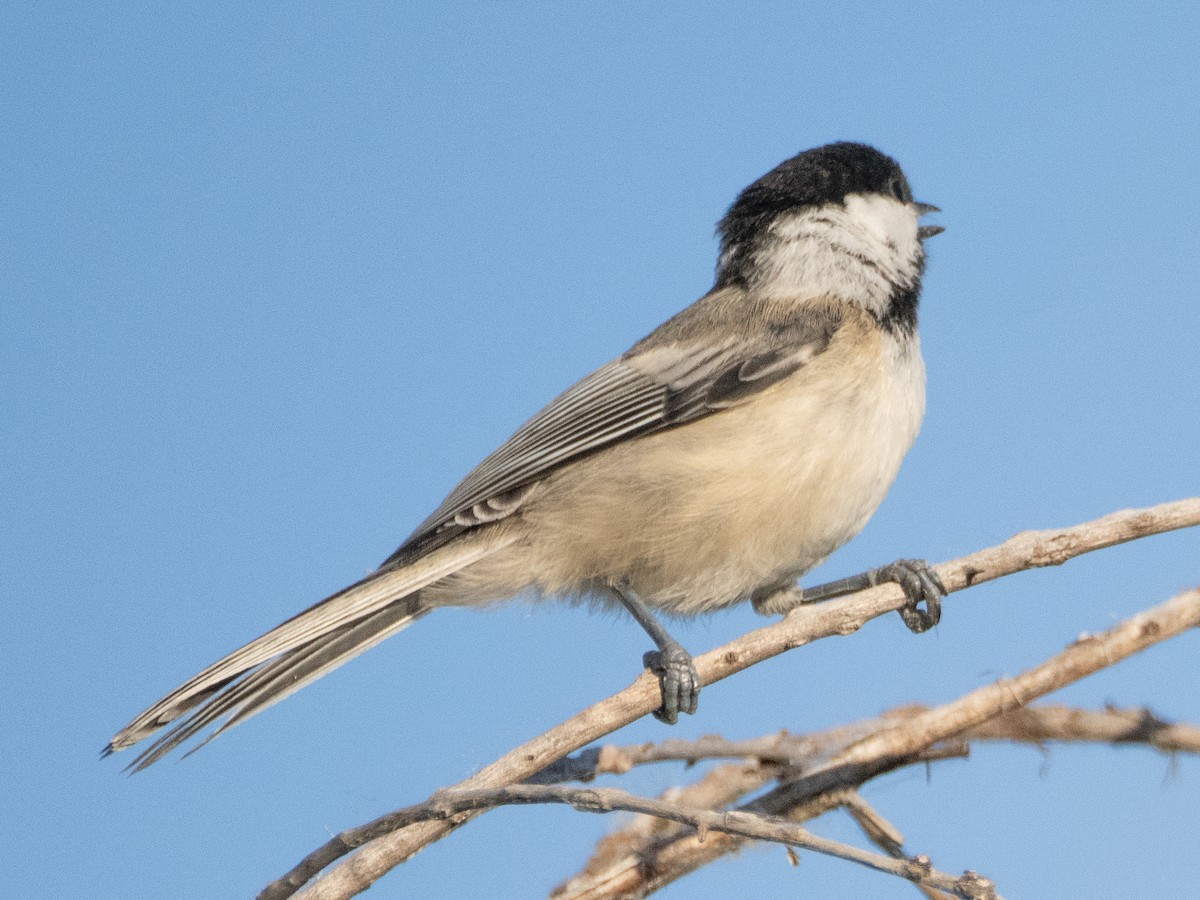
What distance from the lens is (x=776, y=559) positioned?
8.92 ft

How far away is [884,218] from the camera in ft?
10.8

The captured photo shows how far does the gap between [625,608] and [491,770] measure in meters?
1.13

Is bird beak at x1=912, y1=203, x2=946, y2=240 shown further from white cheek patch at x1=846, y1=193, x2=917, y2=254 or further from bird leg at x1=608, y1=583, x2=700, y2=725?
bird leg at x1=608, y1=583, x2=700, y2=725

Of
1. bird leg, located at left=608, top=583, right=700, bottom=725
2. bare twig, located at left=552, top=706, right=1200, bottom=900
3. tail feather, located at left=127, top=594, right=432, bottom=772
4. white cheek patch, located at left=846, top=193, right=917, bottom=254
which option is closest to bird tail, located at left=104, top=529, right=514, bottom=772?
tail feather, located at left=127, top=594, right=432, bottom=772

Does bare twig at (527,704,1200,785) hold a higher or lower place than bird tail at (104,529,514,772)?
lower

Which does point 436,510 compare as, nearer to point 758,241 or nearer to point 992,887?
point 758,241

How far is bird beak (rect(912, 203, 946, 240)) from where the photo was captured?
338 cm

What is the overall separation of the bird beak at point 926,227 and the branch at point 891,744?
1.78m

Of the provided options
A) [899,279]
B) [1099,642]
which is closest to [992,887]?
[1099,642]

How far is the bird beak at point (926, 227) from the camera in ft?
11.1

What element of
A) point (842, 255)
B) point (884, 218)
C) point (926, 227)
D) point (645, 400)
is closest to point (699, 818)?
point (645, 400)

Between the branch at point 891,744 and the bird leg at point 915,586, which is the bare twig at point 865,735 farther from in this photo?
the bird leg at point 915,586

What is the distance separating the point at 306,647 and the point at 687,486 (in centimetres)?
92

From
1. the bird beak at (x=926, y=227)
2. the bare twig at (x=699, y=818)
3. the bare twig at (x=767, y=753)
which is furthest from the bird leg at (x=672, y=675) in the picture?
the bird beak at (x=926, y=227)
